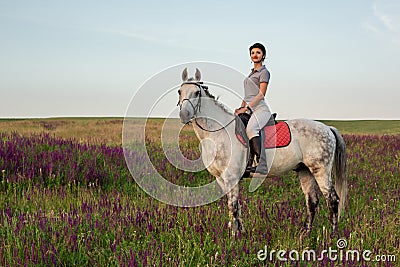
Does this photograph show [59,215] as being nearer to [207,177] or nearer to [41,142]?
[207,177]

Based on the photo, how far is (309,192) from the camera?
6438 mm

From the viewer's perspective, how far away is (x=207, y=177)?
32.3ft

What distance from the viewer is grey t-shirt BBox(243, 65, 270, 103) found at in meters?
5.84

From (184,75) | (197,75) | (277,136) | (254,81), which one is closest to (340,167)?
(277,136)

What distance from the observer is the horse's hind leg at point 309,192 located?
630 centimetres

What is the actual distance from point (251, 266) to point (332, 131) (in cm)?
326

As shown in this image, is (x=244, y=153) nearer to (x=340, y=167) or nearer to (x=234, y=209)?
(x=234, y=209)

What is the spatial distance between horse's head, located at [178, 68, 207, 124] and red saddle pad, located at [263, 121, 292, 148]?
1.33 metres

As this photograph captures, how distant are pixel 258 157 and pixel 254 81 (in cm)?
122

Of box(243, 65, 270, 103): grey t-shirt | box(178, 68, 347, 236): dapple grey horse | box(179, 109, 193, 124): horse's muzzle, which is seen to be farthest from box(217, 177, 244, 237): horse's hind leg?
box(243, 65, 270, 103): grey t-shirt

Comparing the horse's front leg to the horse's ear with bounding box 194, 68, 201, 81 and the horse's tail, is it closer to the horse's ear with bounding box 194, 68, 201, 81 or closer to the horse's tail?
the horse's ear with bounding box 194, 68, 201, 81

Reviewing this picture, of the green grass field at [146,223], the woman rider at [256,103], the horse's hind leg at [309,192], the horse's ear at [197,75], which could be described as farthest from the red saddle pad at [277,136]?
the horse's ear at [197,75]

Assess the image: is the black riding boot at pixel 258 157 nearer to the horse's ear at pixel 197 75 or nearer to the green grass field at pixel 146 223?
the green grass field at pixel 146 223

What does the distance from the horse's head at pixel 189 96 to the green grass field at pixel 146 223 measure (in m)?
1.56
